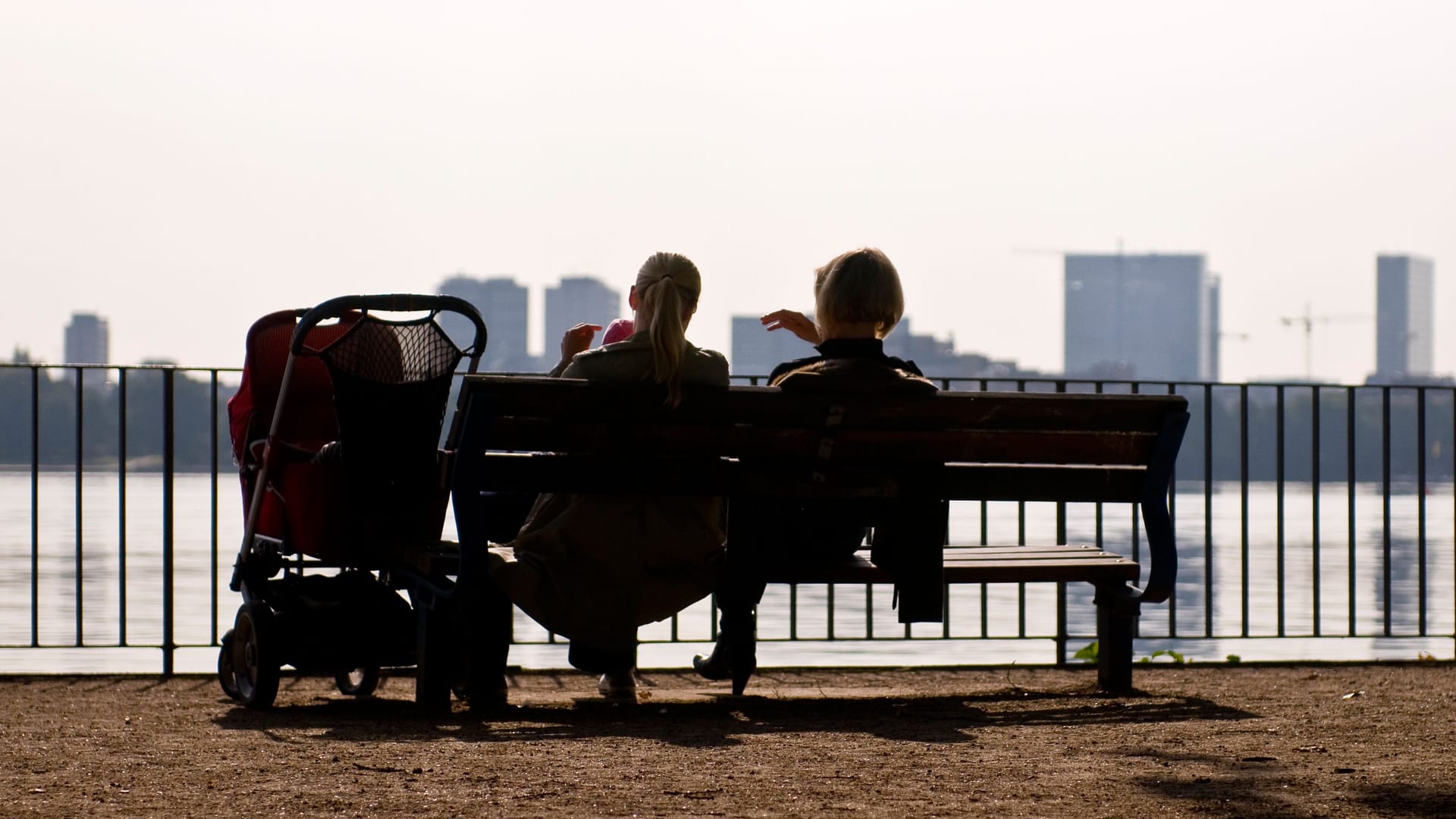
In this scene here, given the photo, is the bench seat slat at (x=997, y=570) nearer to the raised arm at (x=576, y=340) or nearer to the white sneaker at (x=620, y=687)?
the white sneaker at (x=620, y=687)

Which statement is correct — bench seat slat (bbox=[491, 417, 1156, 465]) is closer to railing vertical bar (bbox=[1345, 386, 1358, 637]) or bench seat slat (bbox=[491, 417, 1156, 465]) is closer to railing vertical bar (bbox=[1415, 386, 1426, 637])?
railing vertical bar (bbox=[1345, 386, 1358, 637])

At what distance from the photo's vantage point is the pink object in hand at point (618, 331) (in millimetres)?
6305

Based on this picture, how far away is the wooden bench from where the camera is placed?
511cm

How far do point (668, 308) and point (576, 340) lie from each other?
89 centimetres

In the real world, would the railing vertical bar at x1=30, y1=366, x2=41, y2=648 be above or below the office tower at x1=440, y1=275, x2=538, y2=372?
below

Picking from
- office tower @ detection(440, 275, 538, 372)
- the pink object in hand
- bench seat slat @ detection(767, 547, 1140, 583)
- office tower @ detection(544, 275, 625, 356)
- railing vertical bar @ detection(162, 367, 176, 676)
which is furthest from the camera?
office tower @ detection(544, 275, 625, 356)

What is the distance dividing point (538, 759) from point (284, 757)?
0.64 m

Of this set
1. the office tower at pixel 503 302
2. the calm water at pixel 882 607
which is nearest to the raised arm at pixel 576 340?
the calm water at pixel 882 607

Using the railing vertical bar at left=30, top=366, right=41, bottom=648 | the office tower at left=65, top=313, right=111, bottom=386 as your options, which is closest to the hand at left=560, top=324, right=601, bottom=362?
the railing vertical bar at left=30, top=366, right=41, bottom=648

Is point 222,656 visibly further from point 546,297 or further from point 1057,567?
point 546,297

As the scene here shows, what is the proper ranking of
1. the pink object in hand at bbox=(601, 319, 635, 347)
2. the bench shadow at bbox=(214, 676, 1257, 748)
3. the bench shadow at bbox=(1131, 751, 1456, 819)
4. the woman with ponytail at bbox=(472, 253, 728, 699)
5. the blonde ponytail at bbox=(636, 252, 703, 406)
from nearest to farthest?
1. the bench shadow at bbox=(1131, 751, 1456, 819)
2. the bench shadow at bbox=(214, 676, 1257, 748)
3. the blonde ponytail at bbox=(636, 252, 703, 406)
4. the woman with ponytail at bbox=(472, 253, 728, 699)
5. the pink object in hand at bbox=(601, 319, 635, 347)

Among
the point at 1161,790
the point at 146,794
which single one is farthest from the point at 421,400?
the point at 1161,790

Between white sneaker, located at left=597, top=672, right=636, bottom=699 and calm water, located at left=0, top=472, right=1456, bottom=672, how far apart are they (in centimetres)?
117

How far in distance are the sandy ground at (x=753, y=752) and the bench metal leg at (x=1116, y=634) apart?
13 centimetres
